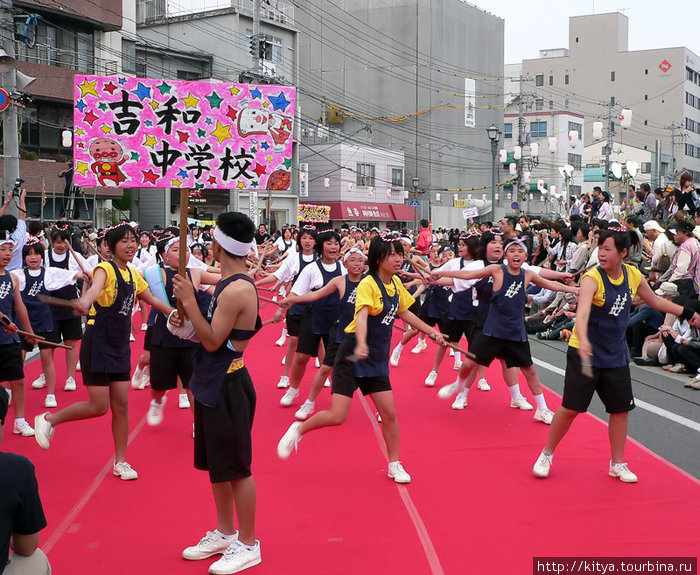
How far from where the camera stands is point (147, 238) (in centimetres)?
1497

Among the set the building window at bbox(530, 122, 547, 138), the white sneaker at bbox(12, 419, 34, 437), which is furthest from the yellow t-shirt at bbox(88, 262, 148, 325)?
the building window at bbox(530, 122, 547, 138)

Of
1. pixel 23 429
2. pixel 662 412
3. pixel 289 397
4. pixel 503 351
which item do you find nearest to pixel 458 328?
pixel 503 351

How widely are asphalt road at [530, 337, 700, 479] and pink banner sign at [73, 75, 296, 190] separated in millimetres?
4427

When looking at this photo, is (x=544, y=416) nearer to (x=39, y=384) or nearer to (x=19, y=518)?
(x=19, y=518)

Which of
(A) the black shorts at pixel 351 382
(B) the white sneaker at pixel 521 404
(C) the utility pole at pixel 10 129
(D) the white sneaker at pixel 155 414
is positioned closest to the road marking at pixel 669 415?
(B) the white sneaker at pixel 521 404

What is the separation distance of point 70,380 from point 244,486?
18.2 feet

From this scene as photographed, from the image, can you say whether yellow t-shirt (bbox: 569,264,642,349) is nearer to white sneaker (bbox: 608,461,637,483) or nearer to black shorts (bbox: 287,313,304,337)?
white sneaker (bbox: 608,461,637,483)

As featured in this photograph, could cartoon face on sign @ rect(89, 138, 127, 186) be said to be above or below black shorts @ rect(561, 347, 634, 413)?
above

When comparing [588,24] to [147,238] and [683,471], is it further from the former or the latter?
[683,471]

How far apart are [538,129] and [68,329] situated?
5932cm

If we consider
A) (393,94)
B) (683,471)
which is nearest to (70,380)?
(683,471)

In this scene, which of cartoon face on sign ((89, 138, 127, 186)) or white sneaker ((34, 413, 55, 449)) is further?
white sneaker ((34, 413, 55, 449))

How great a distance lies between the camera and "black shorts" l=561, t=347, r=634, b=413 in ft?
18.3

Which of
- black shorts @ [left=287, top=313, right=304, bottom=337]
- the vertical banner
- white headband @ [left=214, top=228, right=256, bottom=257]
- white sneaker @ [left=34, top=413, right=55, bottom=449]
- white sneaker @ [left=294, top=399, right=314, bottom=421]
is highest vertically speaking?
the vertical banner
